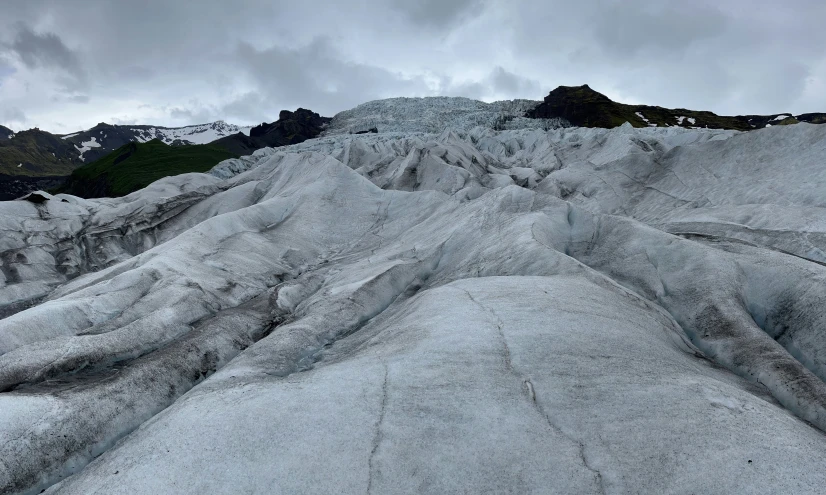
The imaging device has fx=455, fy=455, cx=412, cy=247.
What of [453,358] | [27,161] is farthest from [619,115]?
[27,161]

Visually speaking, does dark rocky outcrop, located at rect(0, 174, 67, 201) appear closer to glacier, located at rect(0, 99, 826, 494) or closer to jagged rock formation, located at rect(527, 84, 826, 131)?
glacier, located at rect(0, 99, 826, 494)

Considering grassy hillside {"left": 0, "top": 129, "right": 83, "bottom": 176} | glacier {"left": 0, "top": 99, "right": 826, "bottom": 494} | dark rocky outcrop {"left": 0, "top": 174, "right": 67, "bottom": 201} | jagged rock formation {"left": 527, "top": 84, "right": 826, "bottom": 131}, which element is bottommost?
glacier {"left": 0, "top": 99, "right": 826, "bottom": 494}

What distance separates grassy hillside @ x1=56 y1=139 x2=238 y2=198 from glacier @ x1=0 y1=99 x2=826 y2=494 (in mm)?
44572

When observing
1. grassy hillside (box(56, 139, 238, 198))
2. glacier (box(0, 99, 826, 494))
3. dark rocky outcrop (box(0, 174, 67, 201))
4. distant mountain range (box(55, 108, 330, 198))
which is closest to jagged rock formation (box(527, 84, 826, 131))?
distant mountain range (box(55, 108, 330, 198))

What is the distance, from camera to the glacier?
6.89 metres

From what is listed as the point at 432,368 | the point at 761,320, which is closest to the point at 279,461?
the point at 432,368

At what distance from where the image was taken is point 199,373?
12594 mm

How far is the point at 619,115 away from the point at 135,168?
9926cm

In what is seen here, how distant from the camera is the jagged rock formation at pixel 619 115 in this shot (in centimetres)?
10231

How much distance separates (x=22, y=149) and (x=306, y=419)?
24933 centimetres

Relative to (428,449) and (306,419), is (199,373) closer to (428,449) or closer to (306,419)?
(306,419)

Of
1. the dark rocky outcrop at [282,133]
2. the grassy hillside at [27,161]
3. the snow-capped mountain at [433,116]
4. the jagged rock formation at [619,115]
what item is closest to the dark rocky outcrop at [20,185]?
the dark rocky outcrop at [282,133]

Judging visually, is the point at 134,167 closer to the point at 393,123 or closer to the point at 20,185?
the point at 393,123

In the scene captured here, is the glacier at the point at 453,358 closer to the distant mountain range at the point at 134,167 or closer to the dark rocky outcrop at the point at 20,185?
the distant mountain range at the point at 134,167
